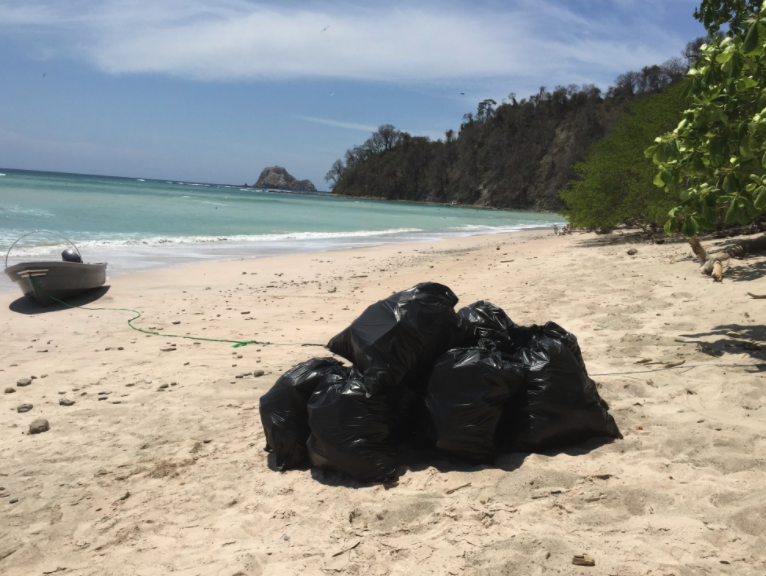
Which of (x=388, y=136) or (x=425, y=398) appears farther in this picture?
(x=388, y=136)

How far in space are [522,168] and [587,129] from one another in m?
10.7

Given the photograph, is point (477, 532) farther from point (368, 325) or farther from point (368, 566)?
point (368, 325)

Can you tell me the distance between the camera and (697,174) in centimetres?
392

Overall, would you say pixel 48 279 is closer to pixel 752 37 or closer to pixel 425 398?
pixel 425 398

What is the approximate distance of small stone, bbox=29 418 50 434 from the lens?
11.7ft

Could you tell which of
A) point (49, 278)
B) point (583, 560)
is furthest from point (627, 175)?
point (583, 560)

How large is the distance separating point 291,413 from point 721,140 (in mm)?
3213

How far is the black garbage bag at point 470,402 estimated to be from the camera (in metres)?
2.91

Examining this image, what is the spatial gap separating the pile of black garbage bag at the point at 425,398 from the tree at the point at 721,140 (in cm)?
147

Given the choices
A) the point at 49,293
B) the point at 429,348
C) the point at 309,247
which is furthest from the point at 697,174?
the point at 309,247

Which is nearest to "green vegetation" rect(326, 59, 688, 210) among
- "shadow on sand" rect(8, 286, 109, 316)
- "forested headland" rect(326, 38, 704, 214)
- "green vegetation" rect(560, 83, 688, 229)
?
"forested headland" rect(326, 38, 704, 214)

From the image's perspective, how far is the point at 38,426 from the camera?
3.58m

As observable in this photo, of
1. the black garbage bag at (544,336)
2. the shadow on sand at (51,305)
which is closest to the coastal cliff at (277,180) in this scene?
the shadow on sand at (51,305)

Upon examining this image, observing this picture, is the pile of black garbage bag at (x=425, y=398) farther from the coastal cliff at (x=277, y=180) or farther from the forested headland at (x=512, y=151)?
the coastal cliff at (x=277, y=180)
